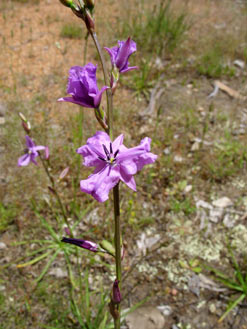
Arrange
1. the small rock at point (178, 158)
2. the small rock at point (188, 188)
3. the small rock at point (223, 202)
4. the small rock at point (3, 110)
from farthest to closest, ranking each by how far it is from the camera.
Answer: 1. the small rock at point (3, 110)
2. the small rock at point (178, 158)
3. the small rock at point (188, 188)
4. the small rock at point (223, 202)

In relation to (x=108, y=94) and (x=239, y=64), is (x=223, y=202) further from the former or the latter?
(x=239, y=64)

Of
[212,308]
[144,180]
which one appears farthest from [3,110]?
[212,308]

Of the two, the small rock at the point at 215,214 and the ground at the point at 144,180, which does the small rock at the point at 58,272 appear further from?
the small rock at the point at 215,214

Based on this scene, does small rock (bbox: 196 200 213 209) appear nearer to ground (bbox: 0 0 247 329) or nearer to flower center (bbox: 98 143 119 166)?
ground (bbox: 0 0 247 329)

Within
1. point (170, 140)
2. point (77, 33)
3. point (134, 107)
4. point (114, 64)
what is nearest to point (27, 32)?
point (77, 33)

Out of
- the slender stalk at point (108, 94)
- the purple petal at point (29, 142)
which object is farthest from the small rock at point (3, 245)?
the slender stalk at point (108, 94)

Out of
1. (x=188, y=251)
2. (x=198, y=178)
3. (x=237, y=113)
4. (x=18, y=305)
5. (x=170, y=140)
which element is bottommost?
(x=18, y=305)

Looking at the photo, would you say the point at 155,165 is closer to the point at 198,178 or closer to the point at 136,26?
the point at 198,178
